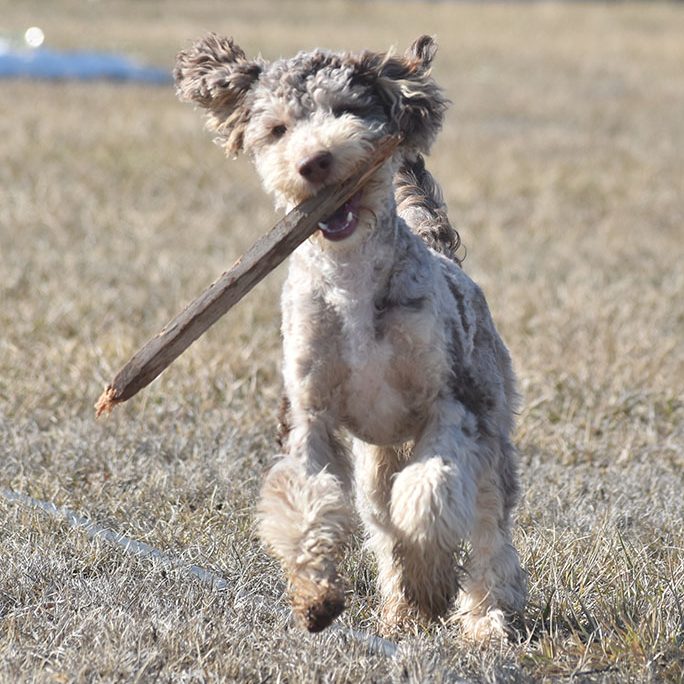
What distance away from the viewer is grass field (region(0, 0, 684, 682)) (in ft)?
14.7

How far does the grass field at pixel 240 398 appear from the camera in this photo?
4.48 metres

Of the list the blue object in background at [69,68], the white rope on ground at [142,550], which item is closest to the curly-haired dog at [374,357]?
the white rope on ground at [142,550]

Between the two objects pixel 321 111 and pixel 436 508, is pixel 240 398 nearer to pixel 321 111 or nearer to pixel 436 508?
pixel 321 111

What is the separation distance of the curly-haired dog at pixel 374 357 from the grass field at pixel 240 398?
280 mm

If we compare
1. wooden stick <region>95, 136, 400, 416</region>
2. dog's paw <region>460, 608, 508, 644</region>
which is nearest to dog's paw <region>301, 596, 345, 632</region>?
dog's paw <region>460, 608, 508, 644</region>

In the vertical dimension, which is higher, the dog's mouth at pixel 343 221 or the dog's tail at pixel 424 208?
the dog's mouth at pixel 343 221

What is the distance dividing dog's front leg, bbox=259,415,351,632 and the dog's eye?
0.94m

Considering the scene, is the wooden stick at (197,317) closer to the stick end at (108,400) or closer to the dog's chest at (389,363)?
the stick end at (108,400)

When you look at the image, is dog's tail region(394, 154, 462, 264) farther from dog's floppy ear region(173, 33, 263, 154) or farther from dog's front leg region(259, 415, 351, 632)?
dog's front leg region(259, 415, 351, 632)

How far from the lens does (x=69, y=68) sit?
2080 centimetres

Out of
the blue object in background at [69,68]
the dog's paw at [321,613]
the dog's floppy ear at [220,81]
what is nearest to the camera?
the dog's paw at [321,613]

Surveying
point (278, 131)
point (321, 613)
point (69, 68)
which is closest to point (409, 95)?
point (278, 131)

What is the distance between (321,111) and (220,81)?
21.1 inches

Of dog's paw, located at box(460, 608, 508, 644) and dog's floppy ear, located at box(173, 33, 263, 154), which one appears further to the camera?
dog's floppy ear, located at box(173, 33, 263, 154)
